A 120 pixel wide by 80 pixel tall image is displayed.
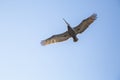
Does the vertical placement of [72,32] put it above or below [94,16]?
below

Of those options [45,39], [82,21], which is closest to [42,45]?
[45,39]

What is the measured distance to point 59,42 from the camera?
1523cm

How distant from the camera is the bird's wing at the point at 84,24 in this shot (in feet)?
48.4

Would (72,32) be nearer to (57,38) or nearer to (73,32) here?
(73,32)

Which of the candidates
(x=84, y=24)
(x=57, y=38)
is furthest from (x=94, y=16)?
(x=57, y=38)

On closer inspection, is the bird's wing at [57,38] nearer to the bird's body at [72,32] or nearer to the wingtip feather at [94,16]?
the bird's body at [72,32]

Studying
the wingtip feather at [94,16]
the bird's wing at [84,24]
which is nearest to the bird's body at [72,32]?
the bird's wing at [84,24]

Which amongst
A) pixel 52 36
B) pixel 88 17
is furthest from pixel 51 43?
pixel 88 17

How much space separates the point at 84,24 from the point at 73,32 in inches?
13.3

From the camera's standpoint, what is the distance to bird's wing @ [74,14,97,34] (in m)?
14.8

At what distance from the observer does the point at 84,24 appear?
582 inches

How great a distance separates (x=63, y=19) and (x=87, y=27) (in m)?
0.66

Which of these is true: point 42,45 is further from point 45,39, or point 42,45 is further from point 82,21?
point 82,21

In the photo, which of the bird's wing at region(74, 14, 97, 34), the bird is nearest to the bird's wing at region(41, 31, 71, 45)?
the bird
